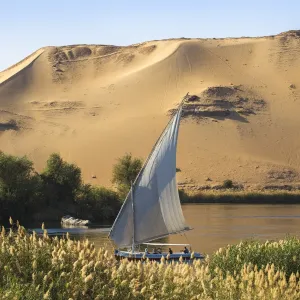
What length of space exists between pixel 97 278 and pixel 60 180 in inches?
1245

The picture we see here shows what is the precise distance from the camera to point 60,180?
39344 millimetres

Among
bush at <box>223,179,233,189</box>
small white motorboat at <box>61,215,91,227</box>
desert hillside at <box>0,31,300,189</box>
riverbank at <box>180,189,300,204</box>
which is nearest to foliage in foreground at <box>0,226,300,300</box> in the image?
small white motorboat at <box>61,215,91,227</box>

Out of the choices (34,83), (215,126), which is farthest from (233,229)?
(34,83)

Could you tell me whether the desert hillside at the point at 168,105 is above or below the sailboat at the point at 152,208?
above

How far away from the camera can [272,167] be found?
61688mm

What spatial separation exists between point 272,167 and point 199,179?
23.4 feet

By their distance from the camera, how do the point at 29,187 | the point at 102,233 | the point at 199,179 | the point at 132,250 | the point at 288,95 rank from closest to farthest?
1. the point at 132,250
2. the point at 102,233
3. the point at 29,187
4. the point at 199,179
5. the point at 288,95

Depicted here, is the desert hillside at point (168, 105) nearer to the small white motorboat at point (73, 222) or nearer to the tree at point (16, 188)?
the tree at point (16, 188)

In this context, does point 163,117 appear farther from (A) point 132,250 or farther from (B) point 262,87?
(A) point 132,250

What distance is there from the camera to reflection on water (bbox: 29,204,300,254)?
27.0m

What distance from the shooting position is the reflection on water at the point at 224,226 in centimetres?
2705

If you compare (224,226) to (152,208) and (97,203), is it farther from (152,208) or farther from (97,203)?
(152,208)

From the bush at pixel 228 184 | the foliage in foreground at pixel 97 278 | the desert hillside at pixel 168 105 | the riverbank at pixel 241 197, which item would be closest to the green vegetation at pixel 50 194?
the riverbank at pixel 241 197

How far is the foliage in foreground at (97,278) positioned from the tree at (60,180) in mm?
30442
